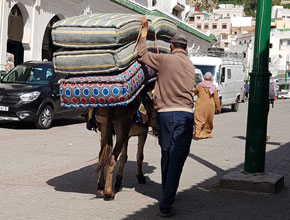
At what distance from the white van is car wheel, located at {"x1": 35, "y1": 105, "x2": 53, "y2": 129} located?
11.3 metres

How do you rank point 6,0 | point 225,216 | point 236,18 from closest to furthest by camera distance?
point 225,216 < point 6,0 < point 236,18

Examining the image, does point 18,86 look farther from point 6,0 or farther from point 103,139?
point 103,139

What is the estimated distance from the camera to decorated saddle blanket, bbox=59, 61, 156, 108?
6270mm

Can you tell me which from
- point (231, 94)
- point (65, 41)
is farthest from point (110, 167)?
point (231, 94)

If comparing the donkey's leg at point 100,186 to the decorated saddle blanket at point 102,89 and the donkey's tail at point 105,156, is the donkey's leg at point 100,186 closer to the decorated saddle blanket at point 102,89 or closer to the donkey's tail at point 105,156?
the donkey's tail at point 105,156

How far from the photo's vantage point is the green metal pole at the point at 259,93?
766 cm

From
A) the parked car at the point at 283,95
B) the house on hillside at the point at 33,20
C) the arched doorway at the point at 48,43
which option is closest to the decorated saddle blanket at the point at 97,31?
the house on hillside at the point at 33,20

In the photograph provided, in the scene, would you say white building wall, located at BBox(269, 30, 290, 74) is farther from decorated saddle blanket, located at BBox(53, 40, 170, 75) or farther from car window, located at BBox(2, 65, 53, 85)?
decorated saddle blanket, located at BBox(53, 40, 170, 75)

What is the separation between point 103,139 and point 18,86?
30.1 feet

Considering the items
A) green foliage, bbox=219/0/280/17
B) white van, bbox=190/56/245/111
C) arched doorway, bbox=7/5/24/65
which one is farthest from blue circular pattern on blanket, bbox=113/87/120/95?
green foliage, bbox=219/0/280/17

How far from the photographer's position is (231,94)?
27172 mm

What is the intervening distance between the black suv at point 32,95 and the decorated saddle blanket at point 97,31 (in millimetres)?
8755

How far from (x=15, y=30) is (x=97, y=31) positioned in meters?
18.2

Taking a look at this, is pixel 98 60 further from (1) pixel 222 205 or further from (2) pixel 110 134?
(1) pixel 222 205
